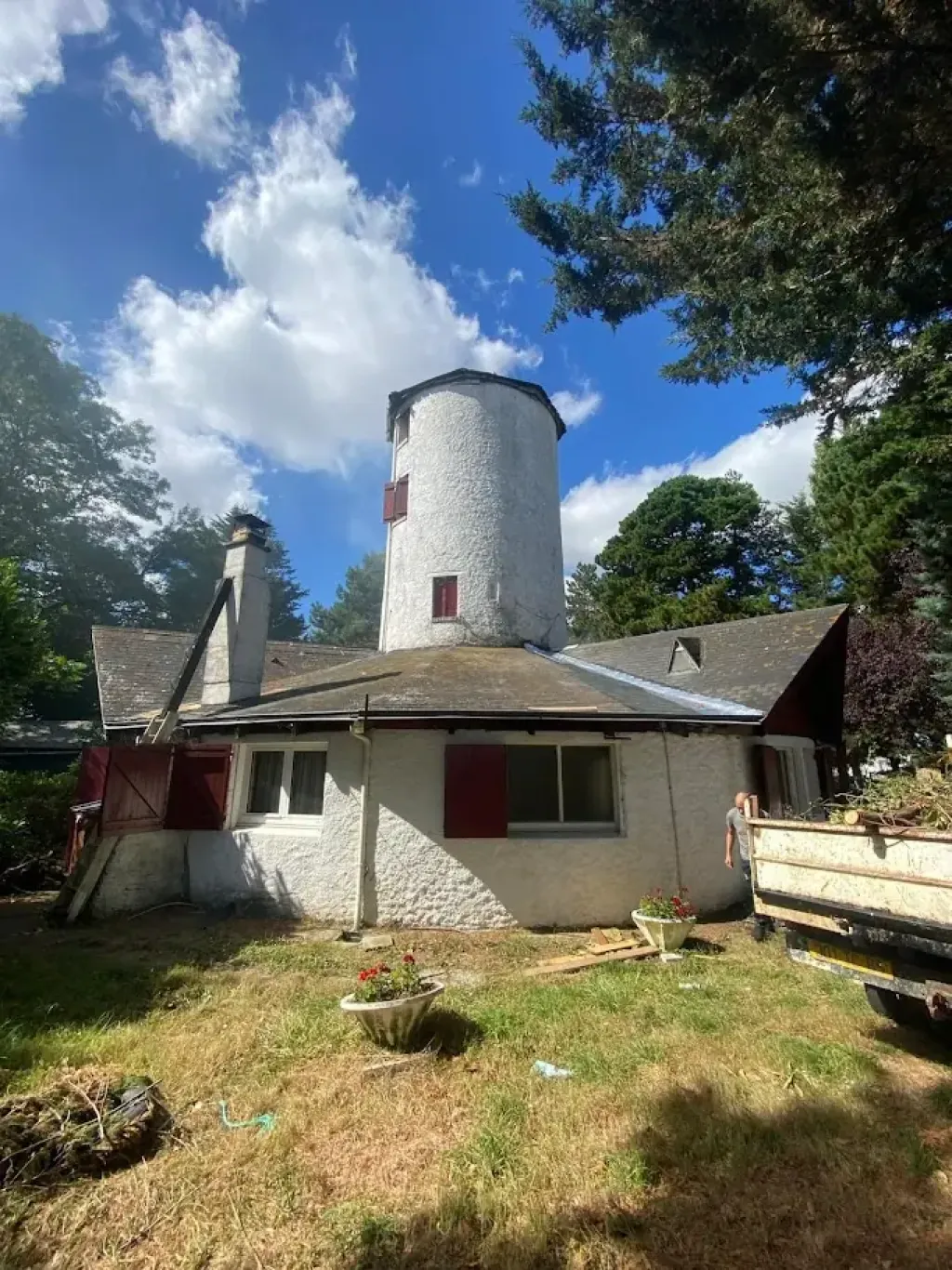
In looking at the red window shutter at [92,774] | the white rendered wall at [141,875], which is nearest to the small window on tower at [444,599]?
the white rendered wall at [141,875]

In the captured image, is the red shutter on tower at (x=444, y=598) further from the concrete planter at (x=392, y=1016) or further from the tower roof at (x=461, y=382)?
the concrete planter at (x=392, y=1016)

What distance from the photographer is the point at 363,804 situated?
28.4 feet

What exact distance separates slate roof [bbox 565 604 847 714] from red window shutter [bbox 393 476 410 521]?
19.5 feet

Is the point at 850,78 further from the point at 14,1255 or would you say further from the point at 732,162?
the point at 14,1255

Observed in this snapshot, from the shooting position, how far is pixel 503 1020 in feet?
17.1

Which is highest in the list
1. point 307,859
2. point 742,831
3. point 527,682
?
point 527,682

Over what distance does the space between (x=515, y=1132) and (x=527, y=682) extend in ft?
23.1

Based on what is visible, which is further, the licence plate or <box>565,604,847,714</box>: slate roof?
<box>565,604,847,714</box>: slate roof

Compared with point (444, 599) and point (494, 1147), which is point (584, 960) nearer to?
point (494, 1147)

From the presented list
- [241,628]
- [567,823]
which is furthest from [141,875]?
[567,823]

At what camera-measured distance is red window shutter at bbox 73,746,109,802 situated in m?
9.73

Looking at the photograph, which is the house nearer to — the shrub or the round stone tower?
the round stone tower

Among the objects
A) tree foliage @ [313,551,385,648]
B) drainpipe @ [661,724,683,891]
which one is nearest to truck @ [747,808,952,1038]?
drainpipe @ [661,724,683,891]

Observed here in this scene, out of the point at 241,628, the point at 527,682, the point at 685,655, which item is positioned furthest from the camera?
the point at 685,655
